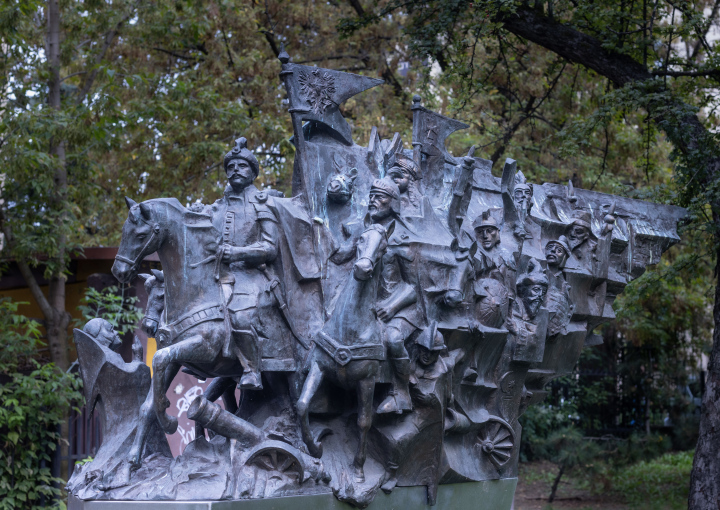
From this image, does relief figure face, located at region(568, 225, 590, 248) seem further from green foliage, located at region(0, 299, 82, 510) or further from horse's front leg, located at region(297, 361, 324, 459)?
green foliage, located at region(0, 299, 82, 510)

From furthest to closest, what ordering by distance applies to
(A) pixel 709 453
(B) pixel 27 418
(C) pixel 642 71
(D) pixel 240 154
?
(C) pixel 642 71 → (B) pixel 27 418 → (A) pixel 709 453 → (D) pixel 240 154

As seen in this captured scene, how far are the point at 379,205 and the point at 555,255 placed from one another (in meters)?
2.17

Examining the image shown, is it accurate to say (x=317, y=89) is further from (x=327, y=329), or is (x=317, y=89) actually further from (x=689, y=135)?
(x=689, y=135)

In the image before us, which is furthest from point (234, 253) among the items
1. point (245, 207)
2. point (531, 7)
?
point (531, 7)

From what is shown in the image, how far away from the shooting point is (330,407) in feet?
21.4

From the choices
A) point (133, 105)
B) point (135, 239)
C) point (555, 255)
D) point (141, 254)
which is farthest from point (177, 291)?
point (133, 105)

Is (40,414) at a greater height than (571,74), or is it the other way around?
(571,74)

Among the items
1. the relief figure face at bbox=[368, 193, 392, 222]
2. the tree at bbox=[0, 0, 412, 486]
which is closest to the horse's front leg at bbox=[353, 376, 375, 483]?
the relief figure face at bbox=[368, 193, 392, 222]

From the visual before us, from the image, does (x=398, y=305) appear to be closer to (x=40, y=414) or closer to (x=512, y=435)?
(x=512, y=435)

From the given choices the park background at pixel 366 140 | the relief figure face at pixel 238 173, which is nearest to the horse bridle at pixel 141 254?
the relief figure face at pixel 238 173

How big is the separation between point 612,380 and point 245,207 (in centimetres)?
1163

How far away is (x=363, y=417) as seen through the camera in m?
6.32

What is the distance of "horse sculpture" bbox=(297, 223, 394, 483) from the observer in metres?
6.12

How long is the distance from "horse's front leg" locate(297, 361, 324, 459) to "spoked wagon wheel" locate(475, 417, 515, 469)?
179 centimetres
